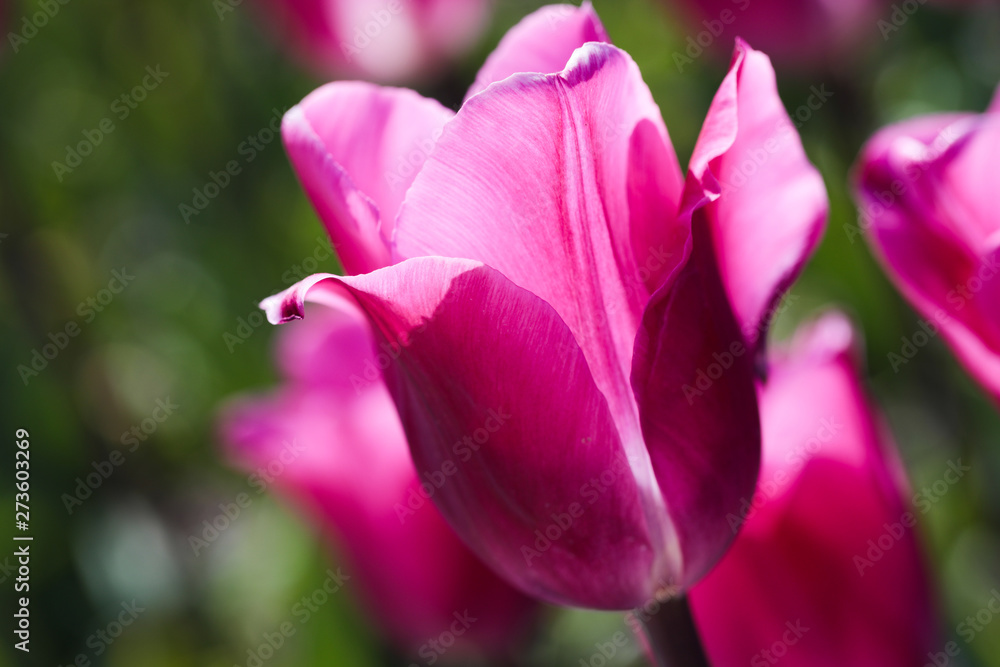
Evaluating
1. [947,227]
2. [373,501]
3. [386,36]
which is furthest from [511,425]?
[386,36]

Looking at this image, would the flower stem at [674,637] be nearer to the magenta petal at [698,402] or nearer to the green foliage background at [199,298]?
the magenta petal at [698,402]

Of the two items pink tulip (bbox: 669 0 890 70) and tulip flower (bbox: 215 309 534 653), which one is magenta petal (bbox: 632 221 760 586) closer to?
tulip flower (bbox: 215 309 534 653)

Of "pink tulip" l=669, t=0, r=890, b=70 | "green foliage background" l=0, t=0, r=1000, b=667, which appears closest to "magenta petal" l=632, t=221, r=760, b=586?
"green foliage background" l=0, t=0, r=1000, b=667

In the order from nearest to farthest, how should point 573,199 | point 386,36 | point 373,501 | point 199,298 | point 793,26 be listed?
1. point 573,199
2. point 373,501
3. point 793,26
4. point 386,36
5. point 199,298

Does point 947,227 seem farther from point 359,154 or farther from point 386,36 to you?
point 386,36

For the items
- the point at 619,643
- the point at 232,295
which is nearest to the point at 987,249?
the point at 619,643

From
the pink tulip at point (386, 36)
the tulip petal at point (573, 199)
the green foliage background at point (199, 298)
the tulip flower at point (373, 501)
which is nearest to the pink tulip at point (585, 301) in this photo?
the tulip petal at point (573, 199)
